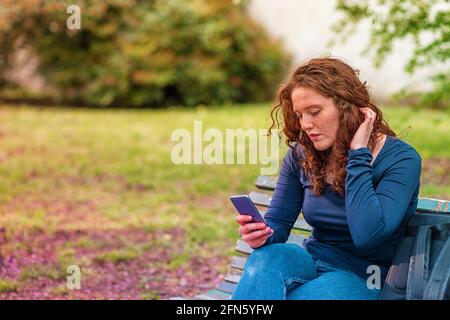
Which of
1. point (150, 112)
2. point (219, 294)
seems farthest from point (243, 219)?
point (150, 112)

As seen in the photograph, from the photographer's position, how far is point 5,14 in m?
13.3

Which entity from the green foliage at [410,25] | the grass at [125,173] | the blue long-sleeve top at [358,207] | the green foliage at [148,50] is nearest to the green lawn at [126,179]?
the grass at [125,173]

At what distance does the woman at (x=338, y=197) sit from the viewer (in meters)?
2.57

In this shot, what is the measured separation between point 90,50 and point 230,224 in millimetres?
9047

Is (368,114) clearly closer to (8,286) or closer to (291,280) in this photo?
(291,280)

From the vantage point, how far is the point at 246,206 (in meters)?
2.71

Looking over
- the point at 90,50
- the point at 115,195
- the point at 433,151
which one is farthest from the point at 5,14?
the point at 433,151

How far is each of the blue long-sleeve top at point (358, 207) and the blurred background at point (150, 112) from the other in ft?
1.54

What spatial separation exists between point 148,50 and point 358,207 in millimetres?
11331

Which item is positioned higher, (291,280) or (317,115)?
(317,115)

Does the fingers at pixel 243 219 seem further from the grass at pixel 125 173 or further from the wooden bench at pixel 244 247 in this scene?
the grass at pixel 125 173
